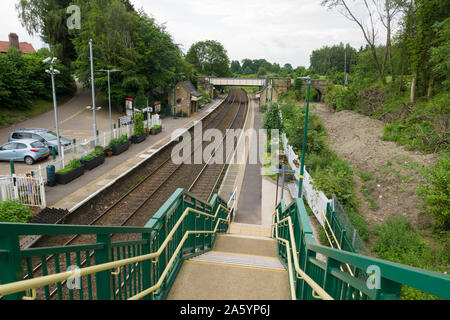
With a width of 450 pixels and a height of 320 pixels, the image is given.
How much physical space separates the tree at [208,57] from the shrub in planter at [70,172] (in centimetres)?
7237

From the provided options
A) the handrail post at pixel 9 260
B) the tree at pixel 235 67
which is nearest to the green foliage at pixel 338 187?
the handrail post at pixel 9 260

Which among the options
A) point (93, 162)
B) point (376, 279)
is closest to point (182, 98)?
point (93, 162)

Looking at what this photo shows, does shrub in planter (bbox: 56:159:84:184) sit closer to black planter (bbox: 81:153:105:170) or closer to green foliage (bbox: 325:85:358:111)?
black planter (bbox: 81:153:105:170)

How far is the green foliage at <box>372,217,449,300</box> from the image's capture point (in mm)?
9797

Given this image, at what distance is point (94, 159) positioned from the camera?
62.7 ft

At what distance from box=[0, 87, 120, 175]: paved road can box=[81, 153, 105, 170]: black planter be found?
113 inches

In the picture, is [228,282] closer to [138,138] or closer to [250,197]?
[250,197]

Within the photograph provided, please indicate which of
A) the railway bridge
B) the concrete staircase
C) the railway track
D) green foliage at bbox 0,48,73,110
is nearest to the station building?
green foliage at bbox 0,48,73,110

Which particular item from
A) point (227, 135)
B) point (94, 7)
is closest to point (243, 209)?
point (227, 135)

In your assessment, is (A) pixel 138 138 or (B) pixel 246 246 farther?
(A) pixel 138 138

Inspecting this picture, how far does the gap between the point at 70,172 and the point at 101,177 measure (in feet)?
5.52

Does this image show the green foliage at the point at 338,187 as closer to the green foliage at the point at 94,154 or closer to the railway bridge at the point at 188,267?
the railway bridge at the point at 188,267

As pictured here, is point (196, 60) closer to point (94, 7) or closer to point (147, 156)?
point (94, 7)
